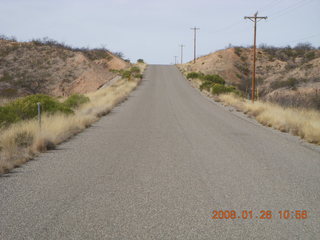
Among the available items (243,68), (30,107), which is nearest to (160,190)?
(30,107)

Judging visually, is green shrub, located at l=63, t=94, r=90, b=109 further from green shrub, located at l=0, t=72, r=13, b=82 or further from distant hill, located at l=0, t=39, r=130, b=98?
green shrub, located at l=0, t=72, r=13, b=82

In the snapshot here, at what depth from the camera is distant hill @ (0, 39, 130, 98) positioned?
50.3m

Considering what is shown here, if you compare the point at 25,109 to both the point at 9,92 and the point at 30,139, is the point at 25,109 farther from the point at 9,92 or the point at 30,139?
the point at 9,92

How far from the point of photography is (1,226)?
15.5 ft

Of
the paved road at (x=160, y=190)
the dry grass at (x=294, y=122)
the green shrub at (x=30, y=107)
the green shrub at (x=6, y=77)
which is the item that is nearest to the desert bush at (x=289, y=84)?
the dry grass at (x=294, y=122)

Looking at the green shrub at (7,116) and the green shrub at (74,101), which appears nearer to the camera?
the green shrub at (7,116)

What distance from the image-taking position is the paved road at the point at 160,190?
15.2 feet

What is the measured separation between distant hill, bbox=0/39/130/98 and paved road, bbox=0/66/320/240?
122 ft

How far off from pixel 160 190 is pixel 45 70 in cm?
5273

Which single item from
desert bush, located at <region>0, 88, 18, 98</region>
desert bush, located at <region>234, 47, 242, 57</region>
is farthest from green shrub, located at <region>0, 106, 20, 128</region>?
desert bush, located at <region>234, 47, 242, 57</region>

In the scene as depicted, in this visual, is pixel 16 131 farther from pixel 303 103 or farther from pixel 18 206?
pixel 303 103

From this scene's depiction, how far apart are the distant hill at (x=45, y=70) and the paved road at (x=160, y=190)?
122 feet

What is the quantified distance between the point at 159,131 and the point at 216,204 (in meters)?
8.59

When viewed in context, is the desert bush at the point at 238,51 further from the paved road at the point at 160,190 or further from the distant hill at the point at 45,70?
the paved road at the point at 160,190
